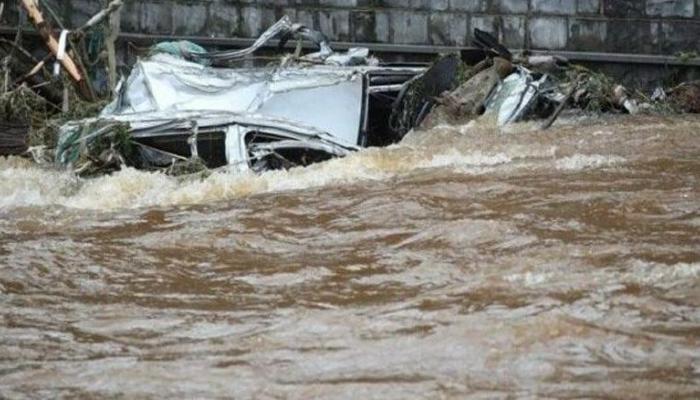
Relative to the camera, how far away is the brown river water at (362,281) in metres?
4.82

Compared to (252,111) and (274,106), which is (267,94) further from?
(252,111)

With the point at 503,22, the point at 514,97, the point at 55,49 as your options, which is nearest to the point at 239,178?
the point at 514,97

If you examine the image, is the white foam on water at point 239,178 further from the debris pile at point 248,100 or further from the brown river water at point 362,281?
the debris pile at point 248,100

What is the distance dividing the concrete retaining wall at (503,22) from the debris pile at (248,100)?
797 mm

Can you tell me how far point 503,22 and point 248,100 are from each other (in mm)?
5382

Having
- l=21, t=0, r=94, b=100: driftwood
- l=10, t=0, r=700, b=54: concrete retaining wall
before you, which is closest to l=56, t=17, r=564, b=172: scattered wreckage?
l=21, t=0, r=94, b=100: driftwood

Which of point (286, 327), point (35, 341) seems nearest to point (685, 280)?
point (286, 327)

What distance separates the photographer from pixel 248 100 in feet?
36.3

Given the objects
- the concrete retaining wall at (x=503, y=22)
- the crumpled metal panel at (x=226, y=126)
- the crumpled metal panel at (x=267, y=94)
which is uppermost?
the concrete retaining wall at (x=503, y=22)

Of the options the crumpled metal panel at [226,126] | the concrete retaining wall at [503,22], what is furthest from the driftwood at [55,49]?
the crumpled metal panel at [226,126]

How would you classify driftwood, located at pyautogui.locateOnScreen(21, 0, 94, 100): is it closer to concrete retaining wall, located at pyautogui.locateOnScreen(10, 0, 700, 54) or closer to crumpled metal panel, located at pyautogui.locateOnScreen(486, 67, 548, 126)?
concrete retaining wall, located at pyautogui.locateOnScreen(10, 0, 700, 54)

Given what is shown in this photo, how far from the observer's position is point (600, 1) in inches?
602

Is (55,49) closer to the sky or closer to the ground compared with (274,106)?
closer to the sky

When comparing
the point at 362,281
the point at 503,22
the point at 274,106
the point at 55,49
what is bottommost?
the point at 362,281
